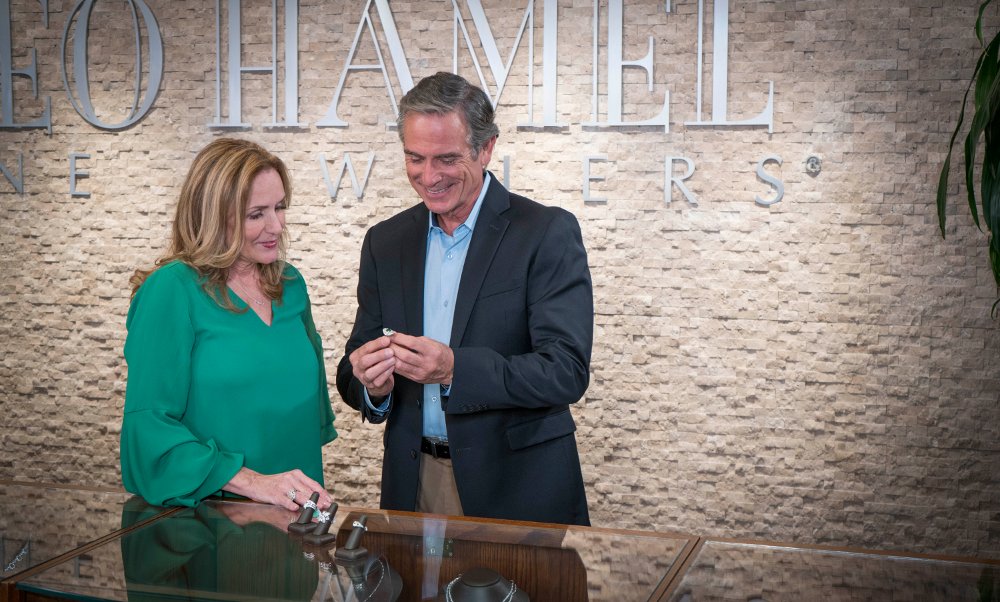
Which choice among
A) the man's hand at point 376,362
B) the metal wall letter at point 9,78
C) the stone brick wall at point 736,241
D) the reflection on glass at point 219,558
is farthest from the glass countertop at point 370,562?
the metal wall letter at point 9,78

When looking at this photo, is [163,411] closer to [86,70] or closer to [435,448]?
[435,448]

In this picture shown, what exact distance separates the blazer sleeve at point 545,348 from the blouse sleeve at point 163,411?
0.55 m

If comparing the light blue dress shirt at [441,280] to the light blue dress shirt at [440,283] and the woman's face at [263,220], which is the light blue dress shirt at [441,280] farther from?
the woman's face at [263,220]

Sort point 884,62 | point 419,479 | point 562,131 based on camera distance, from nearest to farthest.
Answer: point 419,479
point 884,62
point 562,131

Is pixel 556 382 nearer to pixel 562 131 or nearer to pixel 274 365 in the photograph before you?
pixel 274 365

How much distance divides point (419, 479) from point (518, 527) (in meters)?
0.77

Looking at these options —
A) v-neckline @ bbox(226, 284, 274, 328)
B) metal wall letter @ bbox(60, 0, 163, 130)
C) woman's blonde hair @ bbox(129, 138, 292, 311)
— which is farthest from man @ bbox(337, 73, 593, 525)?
metal wall letter @ bbox(60, 0, 163, 130)

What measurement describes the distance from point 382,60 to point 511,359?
2.88 meters

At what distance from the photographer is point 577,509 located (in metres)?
2.38

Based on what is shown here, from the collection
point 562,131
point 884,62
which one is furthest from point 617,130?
point 884,62

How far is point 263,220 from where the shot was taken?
226 cm

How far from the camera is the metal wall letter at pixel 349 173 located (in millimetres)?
4680

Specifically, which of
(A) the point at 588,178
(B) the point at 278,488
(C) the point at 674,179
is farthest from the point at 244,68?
(B) the point at 278,488

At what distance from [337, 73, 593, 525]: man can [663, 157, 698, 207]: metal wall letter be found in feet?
6.90
